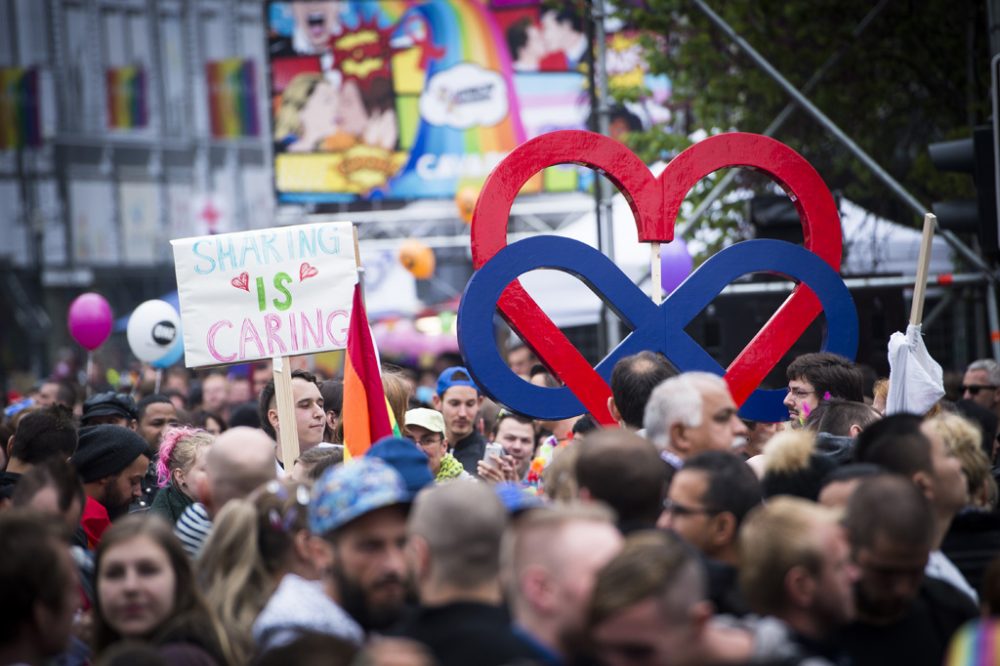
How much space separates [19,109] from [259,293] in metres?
39.8

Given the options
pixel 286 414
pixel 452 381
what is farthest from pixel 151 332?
pixel 286 414

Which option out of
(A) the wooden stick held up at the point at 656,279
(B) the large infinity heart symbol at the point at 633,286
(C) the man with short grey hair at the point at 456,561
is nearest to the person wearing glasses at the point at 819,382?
(B) the large infinity heart symbol at the point at 633,286

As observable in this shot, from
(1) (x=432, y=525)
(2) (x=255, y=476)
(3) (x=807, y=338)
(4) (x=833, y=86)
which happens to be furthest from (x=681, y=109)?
(1) (x=432, y=525)

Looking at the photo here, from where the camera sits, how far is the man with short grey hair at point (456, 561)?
350 cm

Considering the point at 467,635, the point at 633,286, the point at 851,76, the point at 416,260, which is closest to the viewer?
the point at 467,635

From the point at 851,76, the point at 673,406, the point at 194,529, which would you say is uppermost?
the point at 851,76

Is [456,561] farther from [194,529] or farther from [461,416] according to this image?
[461,416]

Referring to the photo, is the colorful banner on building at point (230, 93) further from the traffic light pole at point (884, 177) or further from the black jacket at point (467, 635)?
the black jacket at point (467, 635)

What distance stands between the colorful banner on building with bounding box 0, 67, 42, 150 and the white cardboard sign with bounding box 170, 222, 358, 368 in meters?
39.4

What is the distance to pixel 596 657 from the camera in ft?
11.1

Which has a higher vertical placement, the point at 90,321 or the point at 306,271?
the point at 306,271

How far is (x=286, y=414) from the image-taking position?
259 inches

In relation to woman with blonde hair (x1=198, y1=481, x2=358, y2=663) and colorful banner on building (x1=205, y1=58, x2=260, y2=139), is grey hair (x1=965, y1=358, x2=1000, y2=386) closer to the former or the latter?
woman with blonde hair (x1=198, y1=481, x2=358, y2=663)

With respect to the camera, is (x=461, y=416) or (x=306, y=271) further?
(x=461, y=416)
